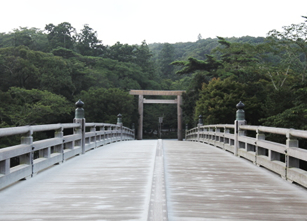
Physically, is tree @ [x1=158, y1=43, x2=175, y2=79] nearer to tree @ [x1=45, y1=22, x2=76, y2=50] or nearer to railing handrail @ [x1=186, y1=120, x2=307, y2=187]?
tree @ [x1=45, y1=22, x2=76, y2=50]

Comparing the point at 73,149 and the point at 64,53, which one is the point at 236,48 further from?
the point at 73,149

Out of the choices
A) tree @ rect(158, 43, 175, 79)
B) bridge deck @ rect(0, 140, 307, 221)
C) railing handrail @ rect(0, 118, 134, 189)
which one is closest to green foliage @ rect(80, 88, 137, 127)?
railing handrail @ rect(0, 118, 134, 189)

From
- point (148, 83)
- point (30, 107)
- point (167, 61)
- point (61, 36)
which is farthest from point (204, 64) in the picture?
point (167, 61)

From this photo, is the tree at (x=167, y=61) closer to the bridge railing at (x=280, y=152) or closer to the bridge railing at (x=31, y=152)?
the bridge railing at (x=280, y=152)

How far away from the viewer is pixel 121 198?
4.14m

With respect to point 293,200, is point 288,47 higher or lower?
higher

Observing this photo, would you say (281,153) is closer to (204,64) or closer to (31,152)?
(31,152)

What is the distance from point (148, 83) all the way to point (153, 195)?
2192 inches

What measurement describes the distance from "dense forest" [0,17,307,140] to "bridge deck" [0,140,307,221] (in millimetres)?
11247

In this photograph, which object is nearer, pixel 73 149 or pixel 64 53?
pixel 73 149

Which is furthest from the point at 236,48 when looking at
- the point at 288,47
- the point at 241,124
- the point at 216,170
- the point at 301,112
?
the point at 216,170

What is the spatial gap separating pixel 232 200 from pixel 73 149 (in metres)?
4.75

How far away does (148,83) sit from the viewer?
5956 cm

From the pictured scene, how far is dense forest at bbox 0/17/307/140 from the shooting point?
971 inches
